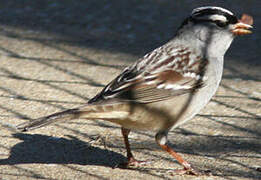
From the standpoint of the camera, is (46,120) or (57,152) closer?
(46,120)

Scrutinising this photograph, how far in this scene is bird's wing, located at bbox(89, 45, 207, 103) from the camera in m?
4.71

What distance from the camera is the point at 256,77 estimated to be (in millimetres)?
6516

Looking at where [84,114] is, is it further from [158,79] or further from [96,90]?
[96,90]

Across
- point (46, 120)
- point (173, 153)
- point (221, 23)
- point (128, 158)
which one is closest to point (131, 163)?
point (128, 158)

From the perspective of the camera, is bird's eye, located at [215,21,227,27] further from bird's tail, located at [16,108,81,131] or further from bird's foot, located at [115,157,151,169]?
bird's tail, located at [16,108,81,131]

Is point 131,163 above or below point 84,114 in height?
below

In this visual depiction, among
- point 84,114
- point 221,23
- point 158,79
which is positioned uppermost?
point 221,23

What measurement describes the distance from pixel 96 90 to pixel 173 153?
1.61m

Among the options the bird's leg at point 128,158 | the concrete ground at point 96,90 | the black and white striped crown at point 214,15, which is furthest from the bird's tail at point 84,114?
the black and white striped crown at point 214,15

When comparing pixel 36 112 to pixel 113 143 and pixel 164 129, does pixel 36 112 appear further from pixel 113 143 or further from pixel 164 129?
pixel 164 129

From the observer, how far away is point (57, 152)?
16.4ft

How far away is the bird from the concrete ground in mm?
277

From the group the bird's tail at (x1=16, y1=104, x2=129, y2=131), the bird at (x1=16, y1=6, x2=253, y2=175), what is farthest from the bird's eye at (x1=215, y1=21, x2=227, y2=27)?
the bird's tail at (x1=16, y1=104, x2=129, y2=131)

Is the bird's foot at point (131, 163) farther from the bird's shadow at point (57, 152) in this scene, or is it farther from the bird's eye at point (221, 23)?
the bird's eye at point (221, 23)
